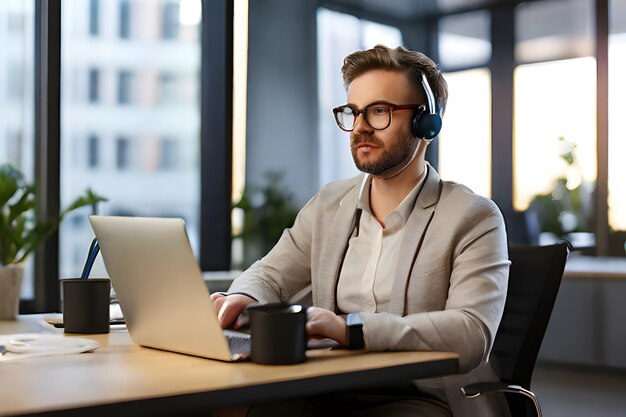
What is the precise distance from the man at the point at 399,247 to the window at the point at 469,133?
2.03 m

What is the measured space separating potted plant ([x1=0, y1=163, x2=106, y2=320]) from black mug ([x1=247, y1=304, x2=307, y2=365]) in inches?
→ 95.8

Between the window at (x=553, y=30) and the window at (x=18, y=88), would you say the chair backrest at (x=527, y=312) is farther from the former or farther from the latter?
the window at (x=18, y=88)

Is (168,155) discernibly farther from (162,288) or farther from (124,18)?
(162,288)

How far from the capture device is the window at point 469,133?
171 inches

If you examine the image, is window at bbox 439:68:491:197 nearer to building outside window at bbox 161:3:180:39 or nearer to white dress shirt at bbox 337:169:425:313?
building outside window at bbox 161:3:180:39

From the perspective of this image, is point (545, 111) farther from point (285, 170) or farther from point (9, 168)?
point (9, 168)

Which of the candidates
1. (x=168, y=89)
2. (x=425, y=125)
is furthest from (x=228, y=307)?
(x=168, y=89)

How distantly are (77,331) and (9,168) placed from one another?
245 cm

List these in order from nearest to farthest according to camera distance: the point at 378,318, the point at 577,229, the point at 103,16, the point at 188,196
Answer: the point at 378,318
the point at 577,229
the point at 103,16
the point at 188,196

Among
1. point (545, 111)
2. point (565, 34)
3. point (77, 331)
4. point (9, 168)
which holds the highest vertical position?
point (565, 34)

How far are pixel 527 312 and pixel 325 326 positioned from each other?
0.67 m

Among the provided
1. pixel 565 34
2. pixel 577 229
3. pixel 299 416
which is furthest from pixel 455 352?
pixel 565 34

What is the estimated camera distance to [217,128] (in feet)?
16.3

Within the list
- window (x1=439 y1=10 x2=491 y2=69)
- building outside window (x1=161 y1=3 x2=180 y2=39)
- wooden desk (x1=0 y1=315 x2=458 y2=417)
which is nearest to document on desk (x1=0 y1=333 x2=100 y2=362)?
wooden desk (x1=0 y1=315 x2=458 y2=417)
